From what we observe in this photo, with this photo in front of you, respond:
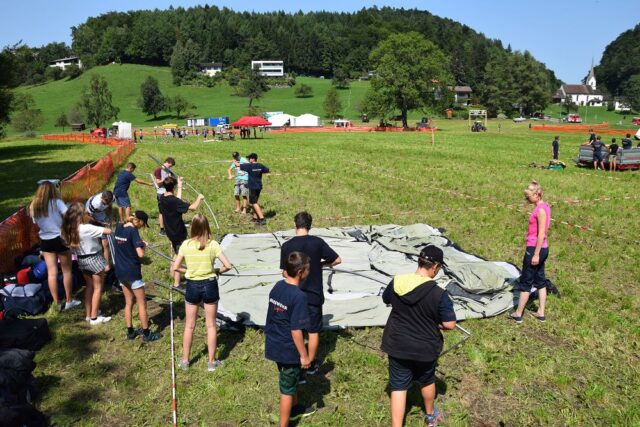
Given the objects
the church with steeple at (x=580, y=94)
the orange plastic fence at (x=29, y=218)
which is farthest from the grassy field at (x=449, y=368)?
the church with steeple at (x=580, y=94)

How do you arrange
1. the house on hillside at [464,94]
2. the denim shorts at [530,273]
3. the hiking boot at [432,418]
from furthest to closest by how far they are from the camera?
the house on hillside at [464,94] → the denim shorts at [530,273] → the hiking boot at [432,418]

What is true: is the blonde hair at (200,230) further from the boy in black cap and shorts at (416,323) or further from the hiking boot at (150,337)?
the boy in black cap and shorts at (416,323)

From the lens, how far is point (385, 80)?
7181 centimetres

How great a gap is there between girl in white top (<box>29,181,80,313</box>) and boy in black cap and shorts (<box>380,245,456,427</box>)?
19.2 ft

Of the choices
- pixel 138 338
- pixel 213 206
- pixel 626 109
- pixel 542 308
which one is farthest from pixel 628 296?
pixel 626 109

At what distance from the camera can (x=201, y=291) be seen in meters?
5.89

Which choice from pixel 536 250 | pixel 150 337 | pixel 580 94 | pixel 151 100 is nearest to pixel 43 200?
pixel 150 337

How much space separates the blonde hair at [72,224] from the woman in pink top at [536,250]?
6640 mm

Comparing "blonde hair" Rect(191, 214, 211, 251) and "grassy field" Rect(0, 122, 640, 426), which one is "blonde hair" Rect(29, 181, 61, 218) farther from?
"blonde hair" Rect(191, 214, 211, 251)

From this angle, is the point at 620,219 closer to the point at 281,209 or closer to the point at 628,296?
the point at 628,296

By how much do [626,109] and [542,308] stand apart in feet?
533

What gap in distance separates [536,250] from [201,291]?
485cm

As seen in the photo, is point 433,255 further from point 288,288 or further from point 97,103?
point 97,103

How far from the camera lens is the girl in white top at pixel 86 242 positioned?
7.06 metres
